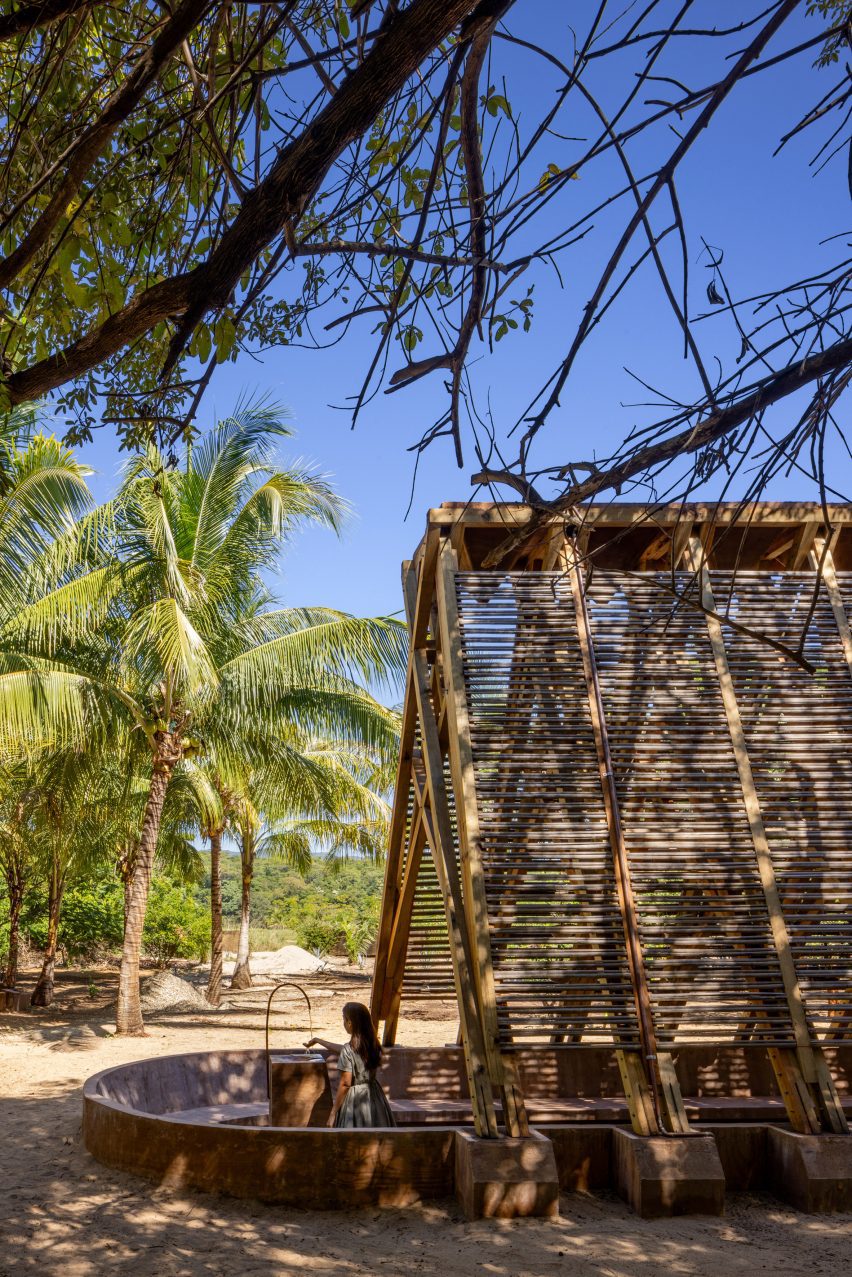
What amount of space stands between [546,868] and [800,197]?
448 cm

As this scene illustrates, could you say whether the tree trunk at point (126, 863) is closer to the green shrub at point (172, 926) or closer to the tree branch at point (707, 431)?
the green shrub at point (172, 926)

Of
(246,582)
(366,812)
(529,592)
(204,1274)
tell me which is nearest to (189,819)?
(366,812)

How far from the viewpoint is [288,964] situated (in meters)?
26.8

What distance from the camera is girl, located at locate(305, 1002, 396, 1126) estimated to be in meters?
6.21

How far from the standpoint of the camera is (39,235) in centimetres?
310

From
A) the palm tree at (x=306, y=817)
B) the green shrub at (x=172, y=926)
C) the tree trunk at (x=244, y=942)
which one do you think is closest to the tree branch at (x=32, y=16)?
the palm tree at (x=306, y=817)

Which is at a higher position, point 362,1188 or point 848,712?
point 848,712

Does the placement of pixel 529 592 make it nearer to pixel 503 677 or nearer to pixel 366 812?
pixel 503 677

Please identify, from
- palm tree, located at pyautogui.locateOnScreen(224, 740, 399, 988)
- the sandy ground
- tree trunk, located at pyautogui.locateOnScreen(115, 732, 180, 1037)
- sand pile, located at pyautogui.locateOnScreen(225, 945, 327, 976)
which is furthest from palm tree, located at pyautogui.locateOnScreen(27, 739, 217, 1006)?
the sandy ground

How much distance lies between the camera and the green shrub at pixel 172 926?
83.9ft

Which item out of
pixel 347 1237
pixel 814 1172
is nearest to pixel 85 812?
pixel 347 1237

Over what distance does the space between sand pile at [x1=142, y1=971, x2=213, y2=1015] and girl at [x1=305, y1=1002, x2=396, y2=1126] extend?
1341cm

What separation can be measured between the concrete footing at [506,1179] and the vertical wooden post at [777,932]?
5.00 feet

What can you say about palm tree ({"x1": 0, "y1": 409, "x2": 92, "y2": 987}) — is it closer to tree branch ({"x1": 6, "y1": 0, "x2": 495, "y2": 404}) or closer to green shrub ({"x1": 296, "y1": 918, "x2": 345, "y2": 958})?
tree branch ({"x1": 6, "y1": 0, "x2": 495, "y2": 404})
